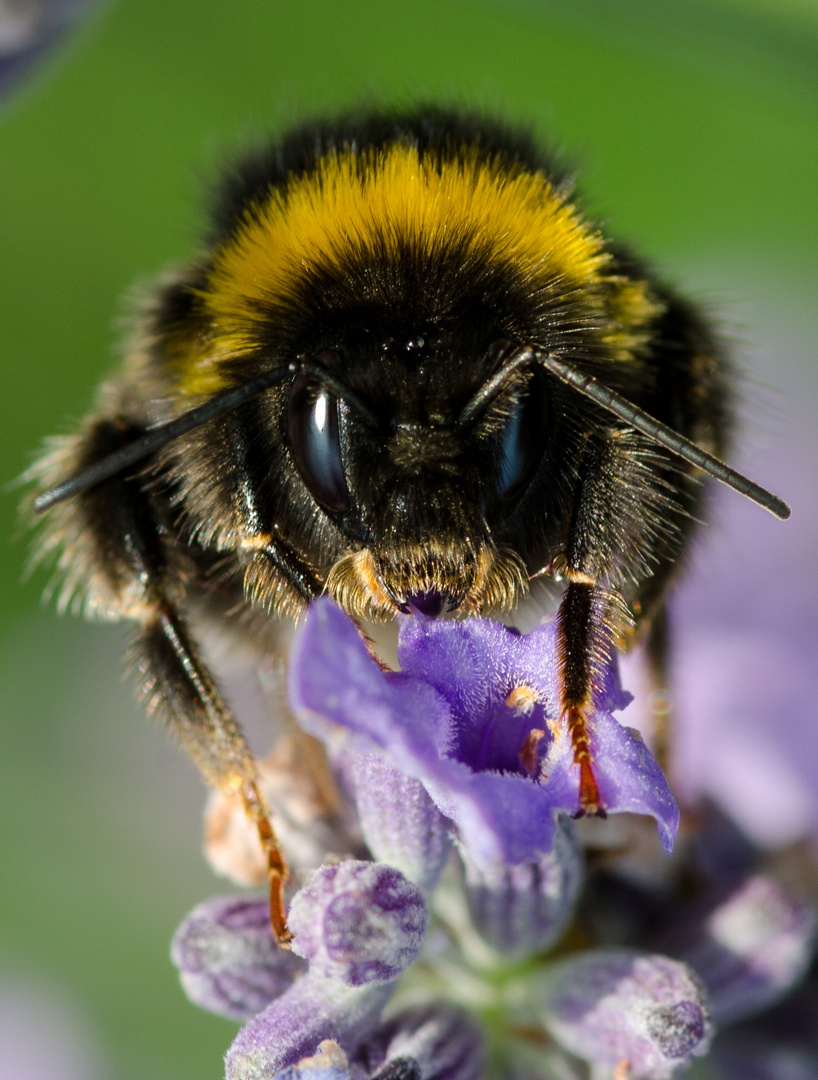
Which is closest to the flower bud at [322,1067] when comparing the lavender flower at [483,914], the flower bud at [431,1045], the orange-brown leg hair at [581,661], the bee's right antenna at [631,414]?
the lavender flower at [483,914]

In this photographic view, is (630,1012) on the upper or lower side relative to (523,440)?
lower

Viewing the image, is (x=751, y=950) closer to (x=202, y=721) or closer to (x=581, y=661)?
(x=581, y=661)

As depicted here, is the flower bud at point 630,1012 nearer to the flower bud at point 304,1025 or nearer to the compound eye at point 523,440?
the flower bud at point 304,1025

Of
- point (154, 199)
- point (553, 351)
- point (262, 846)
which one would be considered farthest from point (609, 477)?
point (154, 199)

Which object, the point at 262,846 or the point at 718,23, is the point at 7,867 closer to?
the point at 262,846

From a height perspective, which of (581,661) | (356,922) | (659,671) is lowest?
(356,922)

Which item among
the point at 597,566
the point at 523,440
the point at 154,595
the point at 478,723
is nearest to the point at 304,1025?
the point at 478,723
